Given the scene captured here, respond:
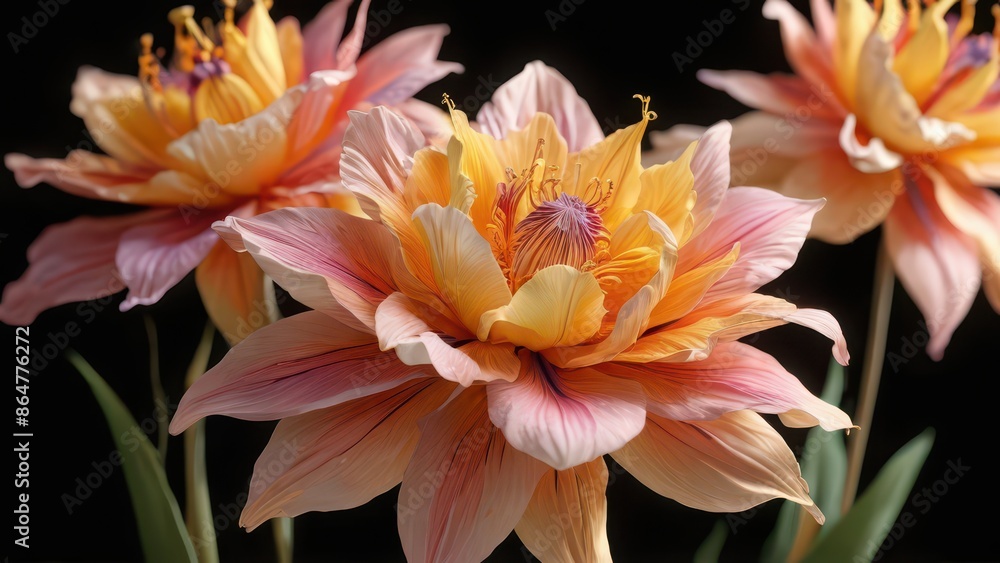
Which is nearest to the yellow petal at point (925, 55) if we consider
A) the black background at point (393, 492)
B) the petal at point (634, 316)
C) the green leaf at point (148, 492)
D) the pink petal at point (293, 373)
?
the black background at point (393, 492)

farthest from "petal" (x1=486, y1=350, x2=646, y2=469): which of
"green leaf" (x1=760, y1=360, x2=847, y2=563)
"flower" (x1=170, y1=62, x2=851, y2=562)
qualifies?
"green leaf" (x1=760, y1=360, x2=847, y2=563)

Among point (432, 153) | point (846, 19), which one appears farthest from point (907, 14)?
point (432, 153)

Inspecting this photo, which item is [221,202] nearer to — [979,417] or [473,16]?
[473,16]

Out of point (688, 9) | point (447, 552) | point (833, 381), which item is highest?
point (688, 9)

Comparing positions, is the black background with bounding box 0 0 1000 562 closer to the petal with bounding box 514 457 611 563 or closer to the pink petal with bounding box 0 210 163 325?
the pink petal with bounding box 0 210 163 325

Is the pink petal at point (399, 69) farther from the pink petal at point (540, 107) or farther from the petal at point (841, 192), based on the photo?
A: the petal at point (841, 192)

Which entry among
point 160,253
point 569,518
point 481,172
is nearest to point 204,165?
point 160,253

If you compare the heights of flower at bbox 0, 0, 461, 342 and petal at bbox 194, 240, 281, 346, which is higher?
flower at bbox 0, 0, 461, 342
